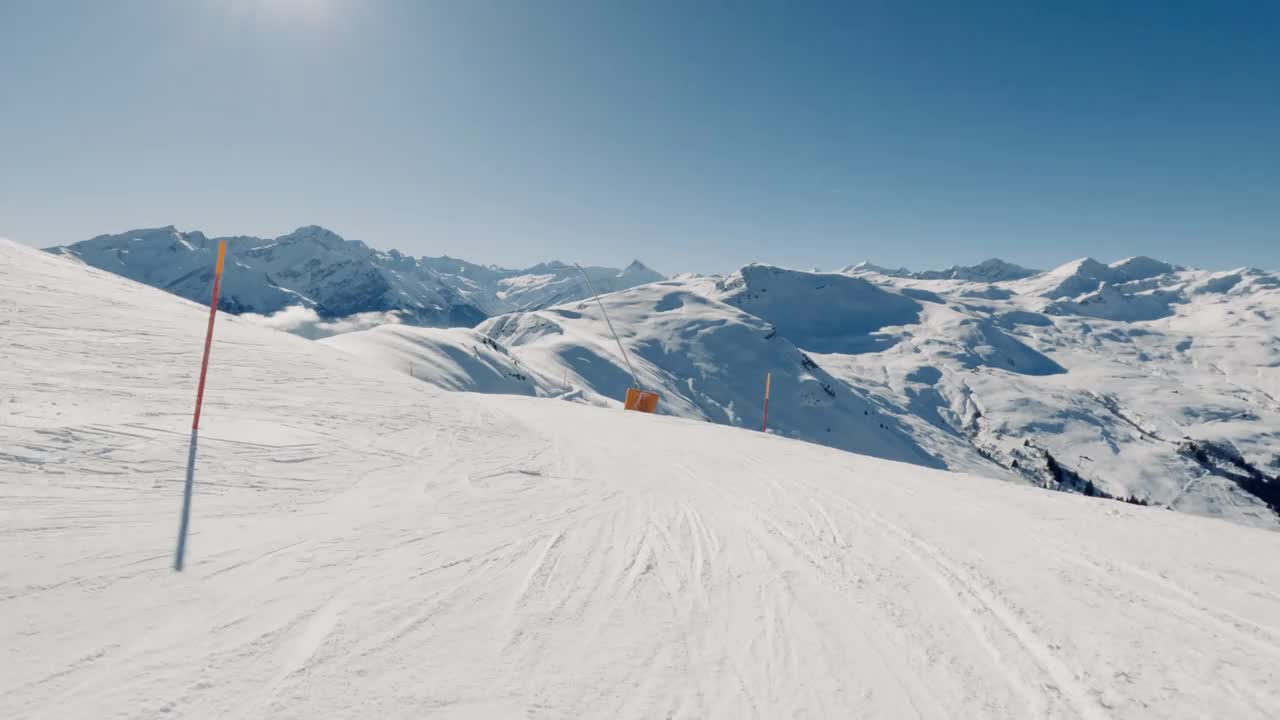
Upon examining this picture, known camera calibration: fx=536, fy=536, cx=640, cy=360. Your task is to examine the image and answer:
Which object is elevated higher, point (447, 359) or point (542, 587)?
point (542, 587)

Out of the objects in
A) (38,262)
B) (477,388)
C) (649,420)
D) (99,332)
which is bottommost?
(477,388)

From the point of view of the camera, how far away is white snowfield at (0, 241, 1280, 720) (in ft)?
11.7

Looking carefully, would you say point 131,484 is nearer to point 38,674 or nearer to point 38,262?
point 38,674

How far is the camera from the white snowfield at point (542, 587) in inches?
141

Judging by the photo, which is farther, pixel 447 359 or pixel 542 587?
pixel 447 359

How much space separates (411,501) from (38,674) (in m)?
4.02

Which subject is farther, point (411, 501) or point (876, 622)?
point (411, 501)

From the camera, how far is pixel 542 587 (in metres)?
5.05

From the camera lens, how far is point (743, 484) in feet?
33.3

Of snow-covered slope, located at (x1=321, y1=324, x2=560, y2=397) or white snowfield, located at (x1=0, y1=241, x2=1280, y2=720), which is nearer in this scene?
white snowfield, located at (x1=0, y1=241, x2=1280, y2=720)

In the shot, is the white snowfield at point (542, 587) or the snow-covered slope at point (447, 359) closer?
the white snowfield at point (542, 587)

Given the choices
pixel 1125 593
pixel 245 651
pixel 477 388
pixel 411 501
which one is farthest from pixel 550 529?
pixel 477 388

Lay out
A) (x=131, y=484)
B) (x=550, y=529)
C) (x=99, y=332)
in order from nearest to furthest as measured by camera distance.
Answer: (x=131, y=484)
(x=550, y=529)
(x=99, y=332)

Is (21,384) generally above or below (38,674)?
above
